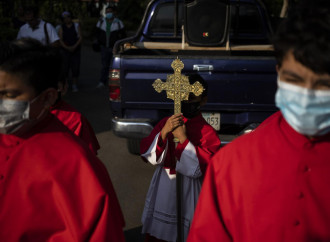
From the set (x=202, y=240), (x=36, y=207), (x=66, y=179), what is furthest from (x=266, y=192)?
(x=36, y=207)

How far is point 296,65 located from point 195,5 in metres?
4.50

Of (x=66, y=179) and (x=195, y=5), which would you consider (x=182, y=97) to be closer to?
(x=66, y=179)

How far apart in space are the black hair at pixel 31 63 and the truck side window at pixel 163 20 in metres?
5.11

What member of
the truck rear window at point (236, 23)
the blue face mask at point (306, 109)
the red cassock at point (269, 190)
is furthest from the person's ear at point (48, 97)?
the truck rear window at point (236, 23)

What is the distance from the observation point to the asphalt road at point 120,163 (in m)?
4.51

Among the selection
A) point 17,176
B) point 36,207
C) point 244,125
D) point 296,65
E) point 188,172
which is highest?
point 296,65

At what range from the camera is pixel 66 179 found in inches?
74.8

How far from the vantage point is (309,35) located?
1.62 metres

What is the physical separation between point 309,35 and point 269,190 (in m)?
0.60

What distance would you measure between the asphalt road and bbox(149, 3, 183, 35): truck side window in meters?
1.80

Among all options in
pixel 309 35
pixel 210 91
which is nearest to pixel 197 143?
pixel 309 35

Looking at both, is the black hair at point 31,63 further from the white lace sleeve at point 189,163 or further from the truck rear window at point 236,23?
the truck rear window at point 236,23

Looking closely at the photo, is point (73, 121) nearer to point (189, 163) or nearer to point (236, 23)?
point (189, 163)

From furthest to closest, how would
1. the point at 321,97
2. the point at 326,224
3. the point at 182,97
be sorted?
1. the point at 182,97
2. the point at 326,224
3. the point at 321,97
